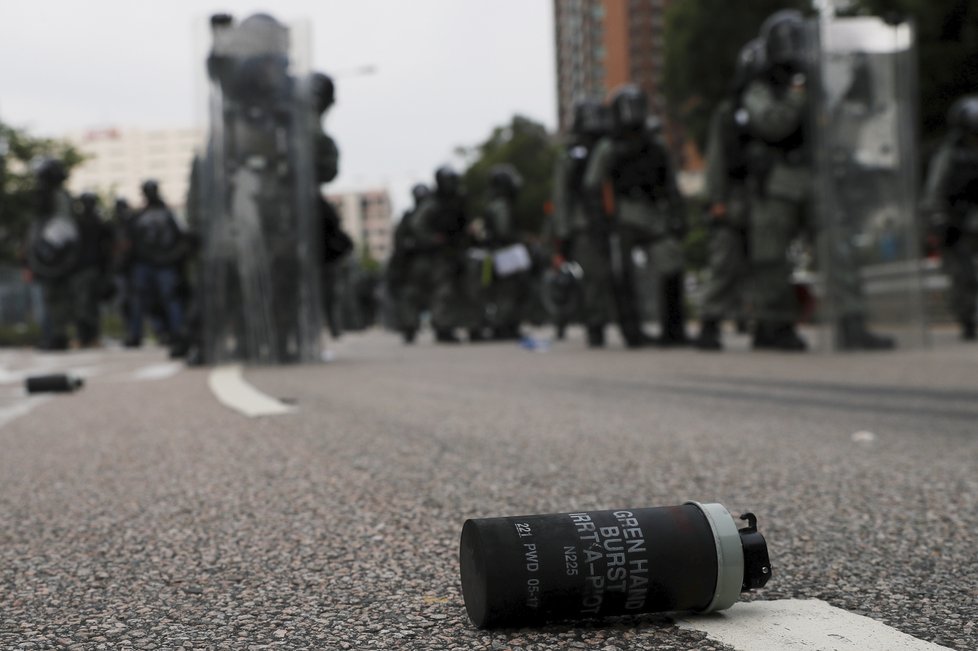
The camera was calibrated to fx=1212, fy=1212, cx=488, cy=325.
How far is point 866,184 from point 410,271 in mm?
8988

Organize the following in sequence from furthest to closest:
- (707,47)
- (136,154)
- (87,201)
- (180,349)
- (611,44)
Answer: (136,154) < (611,44) < (707,47) < (87,201) < (180,349)

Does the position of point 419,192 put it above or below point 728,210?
above

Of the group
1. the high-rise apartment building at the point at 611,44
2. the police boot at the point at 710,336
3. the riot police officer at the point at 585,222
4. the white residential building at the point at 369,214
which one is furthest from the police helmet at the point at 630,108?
the white residential building at the point at 369,214

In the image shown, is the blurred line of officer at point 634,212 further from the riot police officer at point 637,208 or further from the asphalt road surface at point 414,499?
the asphalt road surface at point 414,499

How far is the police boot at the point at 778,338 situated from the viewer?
33.5 feet

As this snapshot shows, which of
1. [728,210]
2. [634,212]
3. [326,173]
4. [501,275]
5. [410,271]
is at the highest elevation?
[326,173]

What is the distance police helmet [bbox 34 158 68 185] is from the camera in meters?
17.2

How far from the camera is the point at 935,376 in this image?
6.91 m

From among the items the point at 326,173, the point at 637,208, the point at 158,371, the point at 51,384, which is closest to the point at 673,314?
the point at 637,208

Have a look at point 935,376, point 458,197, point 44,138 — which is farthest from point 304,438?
point 44,138

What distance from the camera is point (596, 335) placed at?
1264cm

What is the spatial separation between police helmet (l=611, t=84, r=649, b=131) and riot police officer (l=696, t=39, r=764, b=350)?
1.14 m

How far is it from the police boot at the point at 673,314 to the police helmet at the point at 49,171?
32.3 ft

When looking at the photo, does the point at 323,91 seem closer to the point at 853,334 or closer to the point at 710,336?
the point at 710,336
